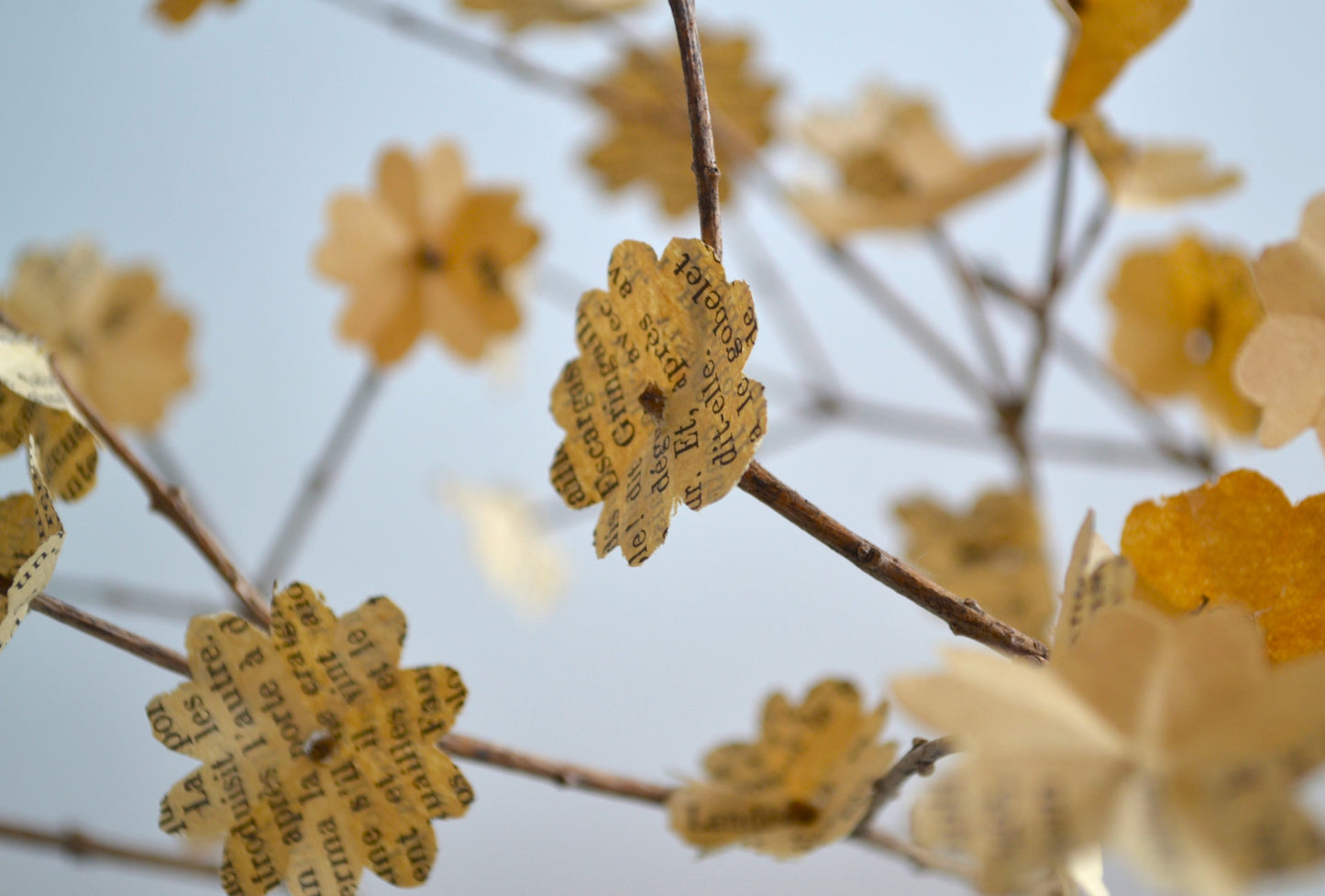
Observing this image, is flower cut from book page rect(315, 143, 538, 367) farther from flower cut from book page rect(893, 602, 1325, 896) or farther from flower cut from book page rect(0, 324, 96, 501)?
flower cut from book page rect(893, 602, 1325, 896)

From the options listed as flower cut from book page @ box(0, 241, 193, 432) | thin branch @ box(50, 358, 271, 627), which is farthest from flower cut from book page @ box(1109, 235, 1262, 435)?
flower cut from book page @ box(0, 241, 193, 432)

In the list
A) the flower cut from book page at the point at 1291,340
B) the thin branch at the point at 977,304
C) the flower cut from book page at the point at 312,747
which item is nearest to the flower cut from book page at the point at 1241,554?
the flower cut from book page at the point at 1291,340

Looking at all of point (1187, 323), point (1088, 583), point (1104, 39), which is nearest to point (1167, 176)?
point (1187, 323)

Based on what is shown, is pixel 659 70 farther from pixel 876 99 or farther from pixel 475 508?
pixel 475 508

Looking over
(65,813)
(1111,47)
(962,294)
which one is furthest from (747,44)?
(65,813)

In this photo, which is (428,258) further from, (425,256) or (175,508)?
(175,508)

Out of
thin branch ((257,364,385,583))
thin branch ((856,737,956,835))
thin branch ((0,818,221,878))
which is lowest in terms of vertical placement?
thin branch ((0,818,221,878))
